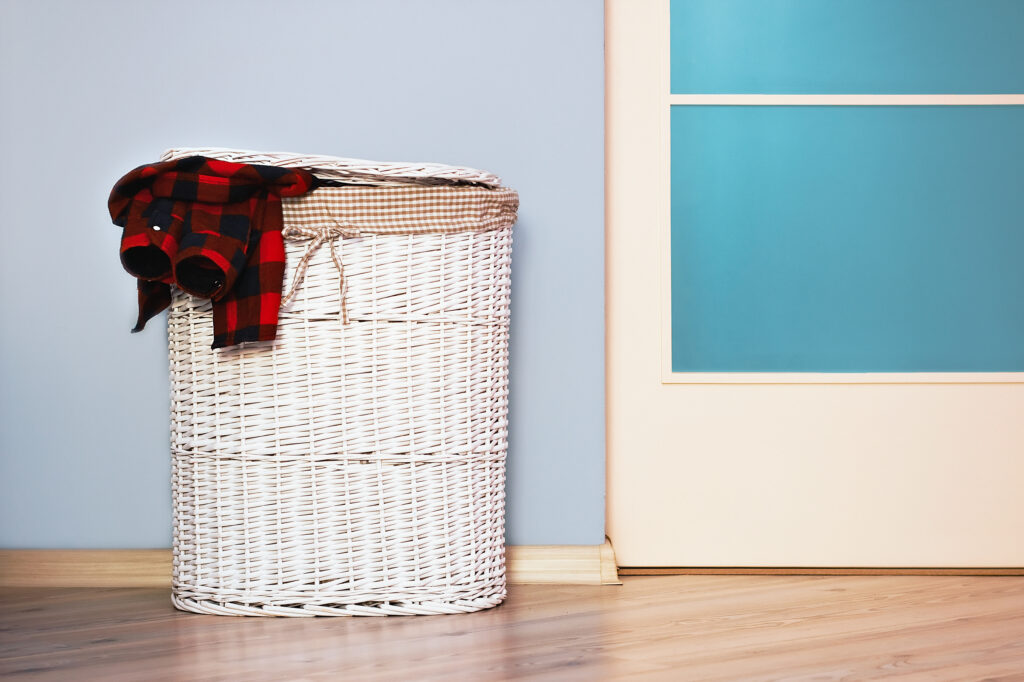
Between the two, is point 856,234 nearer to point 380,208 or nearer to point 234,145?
point 380,208

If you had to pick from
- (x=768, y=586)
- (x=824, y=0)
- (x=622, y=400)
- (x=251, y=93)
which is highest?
(x=824, y=0)

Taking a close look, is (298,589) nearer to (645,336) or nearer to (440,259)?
(440,259)

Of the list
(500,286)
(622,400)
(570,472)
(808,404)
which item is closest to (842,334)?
(808,404)

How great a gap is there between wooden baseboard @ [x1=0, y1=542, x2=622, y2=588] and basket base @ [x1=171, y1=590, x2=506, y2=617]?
8.7 inches

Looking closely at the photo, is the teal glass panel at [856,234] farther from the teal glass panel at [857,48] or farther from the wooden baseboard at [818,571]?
the wooden baseboard at [818,571]

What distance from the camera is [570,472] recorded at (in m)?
1.51

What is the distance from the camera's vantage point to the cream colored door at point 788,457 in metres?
1.56

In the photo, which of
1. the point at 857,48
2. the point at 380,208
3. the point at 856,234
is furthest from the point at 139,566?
the point at 857,48

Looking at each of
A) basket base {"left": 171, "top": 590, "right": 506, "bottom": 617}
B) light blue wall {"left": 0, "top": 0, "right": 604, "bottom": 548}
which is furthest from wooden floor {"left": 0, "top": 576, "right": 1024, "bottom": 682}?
light blue wall {"left": 0, "top": 0, "right": 604, "bottom": 548}

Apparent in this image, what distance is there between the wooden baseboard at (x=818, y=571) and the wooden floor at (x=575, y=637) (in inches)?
3.2

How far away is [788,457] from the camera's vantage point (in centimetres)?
156

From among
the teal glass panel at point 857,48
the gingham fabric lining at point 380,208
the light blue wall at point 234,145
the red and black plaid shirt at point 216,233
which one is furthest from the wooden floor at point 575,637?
the teal glass panel at point 857,48

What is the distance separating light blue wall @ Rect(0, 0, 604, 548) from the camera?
151 cm

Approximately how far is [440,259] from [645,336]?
48 cm
